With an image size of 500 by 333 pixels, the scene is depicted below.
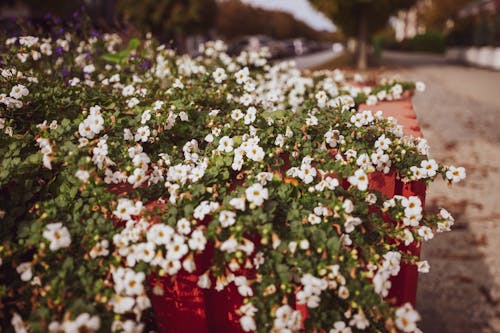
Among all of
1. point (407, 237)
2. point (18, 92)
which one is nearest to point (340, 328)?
point (407, 237)

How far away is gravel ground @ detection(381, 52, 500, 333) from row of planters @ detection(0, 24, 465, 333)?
1472mm

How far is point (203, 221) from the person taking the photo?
6.03ft

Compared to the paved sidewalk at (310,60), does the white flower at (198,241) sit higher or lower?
higher

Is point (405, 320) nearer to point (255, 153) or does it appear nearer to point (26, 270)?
point (255, 153)

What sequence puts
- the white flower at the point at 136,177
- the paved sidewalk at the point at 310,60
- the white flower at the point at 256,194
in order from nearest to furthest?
the white flower at the point at 256,194, the white flower at the point at 136,177, the paved sidewalk at the point at 310,60

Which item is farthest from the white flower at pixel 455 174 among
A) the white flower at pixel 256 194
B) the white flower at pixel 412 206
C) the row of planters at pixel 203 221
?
the white flower at pixel 256 194

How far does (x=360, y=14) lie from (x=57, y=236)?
793 inches

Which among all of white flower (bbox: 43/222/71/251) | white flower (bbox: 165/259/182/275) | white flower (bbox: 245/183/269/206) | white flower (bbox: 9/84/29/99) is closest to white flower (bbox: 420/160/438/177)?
white flower (bbox: 245/183/269/206)

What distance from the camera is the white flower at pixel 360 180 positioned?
5.97ft

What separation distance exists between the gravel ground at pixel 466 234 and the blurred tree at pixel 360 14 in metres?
10.5

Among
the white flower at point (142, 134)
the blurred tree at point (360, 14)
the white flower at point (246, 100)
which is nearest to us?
the white flower at point (142, 134)

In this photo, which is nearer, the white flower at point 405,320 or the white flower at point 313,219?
the white flower at point 405,320

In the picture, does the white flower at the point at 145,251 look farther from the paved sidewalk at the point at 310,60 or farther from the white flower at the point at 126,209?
the paved sidewalk at the point at 310,60

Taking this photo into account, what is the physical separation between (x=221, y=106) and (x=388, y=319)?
1.72 metres
